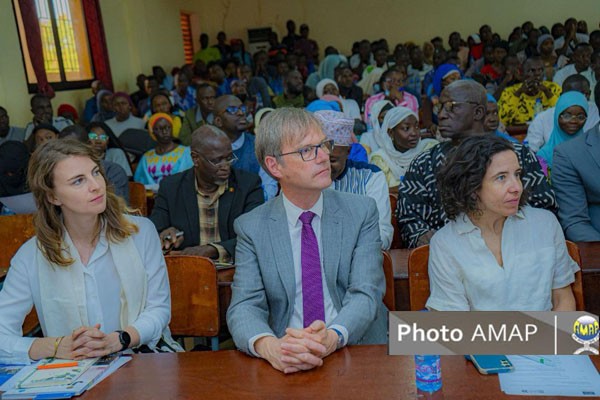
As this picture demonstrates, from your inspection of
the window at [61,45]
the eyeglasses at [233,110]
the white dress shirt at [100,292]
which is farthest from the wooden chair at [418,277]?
the window at [61,45]

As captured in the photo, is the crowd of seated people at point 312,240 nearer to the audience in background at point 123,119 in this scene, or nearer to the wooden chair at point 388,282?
the wooden chair at point 388,282

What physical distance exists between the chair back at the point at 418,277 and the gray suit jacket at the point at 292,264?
0.17 metres

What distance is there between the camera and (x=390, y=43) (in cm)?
1400

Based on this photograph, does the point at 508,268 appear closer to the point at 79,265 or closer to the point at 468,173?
the point at 468,173

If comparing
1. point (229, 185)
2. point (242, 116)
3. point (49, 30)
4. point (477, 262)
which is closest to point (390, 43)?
point (49, 30)

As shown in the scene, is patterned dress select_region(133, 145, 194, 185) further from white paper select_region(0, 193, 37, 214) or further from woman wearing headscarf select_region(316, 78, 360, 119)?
woman wearing headscarf select_region(316, 78, 360, 119)

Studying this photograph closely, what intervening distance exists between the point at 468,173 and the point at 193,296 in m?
1.15

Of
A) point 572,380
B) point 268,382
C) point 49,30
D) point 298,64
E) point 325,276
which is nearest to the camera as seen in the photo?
point 572,380

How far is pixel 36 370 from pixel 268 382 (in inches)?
27.6

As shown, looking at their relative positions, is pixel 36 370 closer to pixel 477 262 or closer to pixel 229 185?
pixel 477 262

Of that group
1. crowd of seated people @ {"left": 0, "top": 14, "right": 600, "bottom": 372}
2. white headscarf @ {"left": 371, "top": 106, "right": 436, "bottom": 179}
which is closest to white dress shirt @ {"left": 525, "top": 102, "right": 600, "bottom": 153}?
white headscarf @ {"left": 371, "top": 106, "right": 436, "bottom": 179}

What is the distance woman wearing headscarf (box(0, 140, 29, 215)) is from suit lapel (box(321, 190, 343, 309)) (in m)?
3.39

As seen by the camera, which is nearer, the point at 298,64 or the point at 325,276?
the point at 325,276

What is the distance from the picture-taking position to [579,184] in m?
3.09
